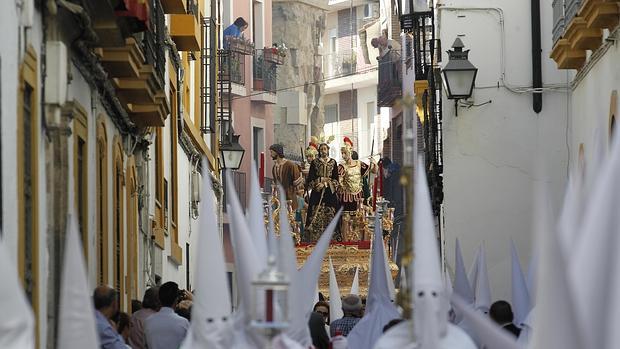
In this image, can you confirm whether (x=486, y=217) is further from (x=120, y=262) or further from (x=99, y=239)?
(x=99, y=239)

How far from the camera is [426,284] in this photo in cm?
912

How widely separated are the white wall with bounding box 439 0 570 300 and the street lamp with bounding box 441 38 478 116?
1.14 meters

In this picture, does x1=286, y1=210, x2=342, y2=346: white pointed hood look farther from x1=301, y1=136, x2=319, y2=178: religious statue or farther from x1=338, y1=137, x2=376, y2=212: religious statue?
x1=301, y1=136, x2=319, y2=178: religious statue

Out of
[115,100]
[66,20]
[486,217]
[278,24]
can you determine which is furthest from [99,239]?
[278,24]

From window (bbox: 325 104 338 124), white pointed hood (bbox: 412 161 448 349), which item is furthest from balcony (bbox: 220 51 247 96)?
white pointed hood (bbox: 412 161 448 349)

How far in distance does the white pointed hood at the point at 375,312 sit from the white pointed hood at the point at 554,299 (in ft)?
22.7

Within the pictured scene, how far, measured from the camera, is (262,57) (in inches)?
2143

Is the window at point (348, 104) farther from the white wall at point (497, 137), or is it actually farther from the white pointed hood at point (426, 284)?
the white pointed hood at point (426, 284)

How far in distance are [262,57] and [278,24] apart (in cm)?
549

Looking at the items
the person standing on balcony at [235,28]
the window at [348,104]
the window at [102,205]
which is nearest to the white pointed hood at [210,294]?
the window at [102,205]

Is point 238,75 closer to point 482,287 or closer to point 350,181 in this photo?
point 350,181

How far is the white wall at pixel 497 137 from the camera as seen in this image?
23531 millimetres

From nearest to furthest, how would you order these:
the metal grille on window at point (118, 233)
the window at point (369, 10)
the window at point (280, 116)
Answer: the metal grille on window at point (118, 233), the window at point (280, 116), the window at point (369, 10)

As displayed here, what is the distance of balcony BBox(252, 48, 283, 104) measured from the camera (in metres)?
54.4
